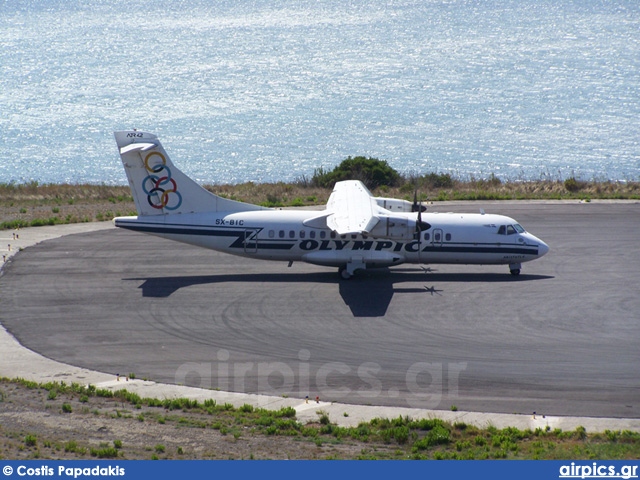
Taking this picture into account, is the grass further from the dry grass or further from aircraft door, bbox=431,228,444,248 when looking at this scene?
the dry grass

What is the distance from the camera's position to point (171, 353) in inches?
993

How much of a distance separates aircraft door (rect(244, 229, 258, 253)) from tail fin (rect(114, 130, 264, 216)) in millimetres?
2614

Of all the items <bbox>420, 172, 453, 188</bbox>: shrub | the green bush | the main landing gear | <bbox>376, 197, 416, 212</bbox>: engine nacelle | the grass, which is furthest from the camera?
<bbox>420, 172, 453, 188</bbox>: shrub

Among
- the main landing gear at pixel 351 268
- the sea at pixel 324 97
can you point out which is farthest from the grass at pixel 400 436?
the sea at pixel 324 97

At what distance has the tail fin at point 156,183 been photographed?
118 feet

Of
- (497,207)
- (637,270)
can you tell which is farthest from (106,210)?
(637,270)

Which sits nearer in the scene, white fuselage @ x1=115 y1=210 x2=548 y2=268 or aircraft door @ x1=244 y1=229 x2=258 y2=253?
white fuselage @ x1=115 y1=210 x2=548 y2=268

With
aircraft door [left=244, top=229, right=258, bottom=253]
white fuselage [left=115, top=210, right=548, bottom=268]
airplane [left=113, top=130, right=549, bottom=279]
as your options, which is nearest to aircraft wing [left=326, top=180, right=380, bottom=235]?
airplane [left=113, top=130, right=549, bottom=279]

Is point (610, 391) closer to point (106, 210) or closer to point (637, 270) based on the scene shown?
point (637, 270)

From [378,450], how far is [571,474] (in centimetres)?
454

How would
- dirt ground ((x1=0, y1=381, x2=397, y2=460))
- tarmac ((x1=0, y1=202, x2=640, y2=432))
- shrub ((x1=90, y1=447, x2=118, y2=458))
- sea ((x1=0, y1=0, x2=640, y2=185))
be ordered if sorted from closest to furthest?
1. shrub ((x1=90, y1=447, x2=118, y2=458))
2. dirt ground ((x1=0, y1=381, x2=397, y2=460))
3. tarmac ((x1=0, y1=202, x2=640, y2=432))
4. sea ((x1=0, y1=0, x2=640, y2=185))

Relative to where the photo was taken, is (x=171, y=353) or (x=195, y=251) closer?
(x=171, y=353)

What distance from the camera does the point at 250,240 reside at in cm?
3622

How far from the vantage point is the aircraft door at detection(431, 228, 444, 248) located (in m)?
36.2
